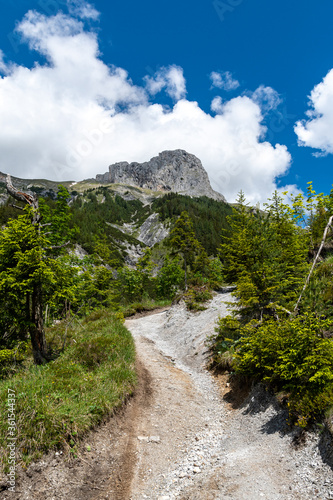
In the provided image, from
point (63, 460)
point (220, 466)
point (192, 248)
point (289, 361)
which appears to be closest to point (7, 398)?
point (63, 460)

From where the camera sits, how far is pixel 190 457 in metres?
5.97

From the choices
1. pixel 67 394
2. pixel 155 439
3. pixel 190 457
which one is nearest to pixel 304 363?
pixel 190 457

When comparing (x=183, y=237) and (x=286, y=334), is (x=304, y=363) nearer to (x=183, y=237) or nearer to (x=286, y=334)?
(x=286, y=334)

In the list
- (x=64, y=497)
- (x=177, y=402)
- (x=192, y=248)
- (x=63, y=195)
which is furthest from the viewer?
(x=192, y=248)

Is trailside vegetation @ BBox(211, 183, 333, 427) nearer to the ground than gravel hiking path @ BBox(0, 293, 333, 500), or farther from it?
farther from it

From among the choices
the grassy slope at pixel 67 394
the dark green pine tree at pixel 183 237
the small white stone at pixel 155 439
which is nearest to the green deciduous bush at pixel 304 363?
the small white stone at pixel 155 439

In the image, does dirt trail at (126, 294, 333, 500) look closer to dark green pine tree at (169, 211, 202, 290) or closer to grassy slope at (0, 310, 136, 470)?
grassy slope at (0, 310, 136, 470)

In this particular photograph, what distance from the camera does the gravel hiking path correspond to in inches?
173

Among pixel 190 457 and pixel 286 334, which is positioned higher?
pixel 286 334

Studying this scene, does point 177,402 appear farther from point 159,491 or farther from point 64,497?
point 64,497

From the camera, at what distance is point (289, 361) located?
5867 millimetres

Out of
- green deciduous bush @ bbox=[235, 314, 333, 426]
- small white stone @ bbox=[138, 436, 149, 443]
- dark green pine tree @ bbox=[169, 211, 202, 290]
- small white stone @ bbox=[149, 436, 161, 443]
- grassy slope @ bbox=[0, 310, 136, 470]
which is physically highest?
dark green pine tree @ bbox=[169, 211, 202, 290]

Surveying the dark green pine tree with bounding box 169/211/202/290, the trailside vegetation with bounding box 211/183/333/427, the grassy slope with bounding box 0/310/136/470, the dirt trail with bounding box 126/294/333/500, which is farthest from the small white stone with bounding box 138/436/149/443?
the dark green pine tree with bounding box 169/211/202/290

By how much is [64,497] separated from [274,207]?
707 inches
